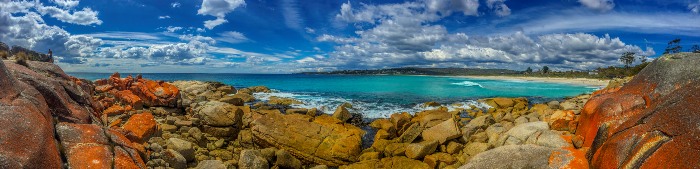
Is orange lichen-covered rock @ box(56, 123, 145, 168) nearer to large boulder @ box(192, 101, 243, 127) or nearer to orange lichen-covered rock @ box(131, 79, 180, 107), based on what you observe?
large boulder @ box(192, 101, 243, 127)

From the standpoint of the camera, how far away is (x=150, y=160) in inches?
355

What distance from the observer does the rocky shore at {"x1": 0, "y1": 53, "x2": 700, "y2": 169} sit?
6.54 m

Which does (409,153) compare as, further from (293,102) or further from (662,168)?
(293,102)

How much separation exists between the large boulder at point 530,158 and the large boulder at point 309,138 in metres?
6.18

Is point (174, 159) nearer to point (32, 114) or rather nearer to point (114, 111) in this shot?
point (32, 114)

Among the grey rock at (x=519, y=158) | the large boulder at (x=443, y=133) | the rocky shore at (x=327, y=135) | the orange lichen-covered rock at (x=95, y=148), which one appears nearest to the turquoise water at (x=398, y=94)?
the large boulder at (x=443, y=133)

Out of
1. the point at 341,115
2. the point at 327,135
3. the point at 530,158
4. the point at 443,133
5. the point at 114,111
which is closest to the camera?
the point at 530,158

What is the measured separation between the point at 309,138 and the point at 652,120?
12.5 meters

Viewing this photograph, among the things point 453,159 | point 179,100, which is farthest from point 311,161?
point 179,100

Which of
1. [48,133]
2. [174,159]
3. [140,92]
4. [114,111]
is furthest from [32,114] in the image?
[140,92]

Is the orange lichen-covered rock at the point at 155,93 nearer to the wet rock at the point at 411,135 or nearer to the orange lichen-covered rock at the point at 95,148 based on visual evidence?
the orange lichen-covered rock at the point at 95,148

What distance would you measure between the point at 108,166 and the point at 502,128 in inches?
642

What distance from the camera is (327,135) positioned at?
16.2 meters

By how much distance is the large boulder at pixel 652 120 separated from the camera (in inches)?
258
